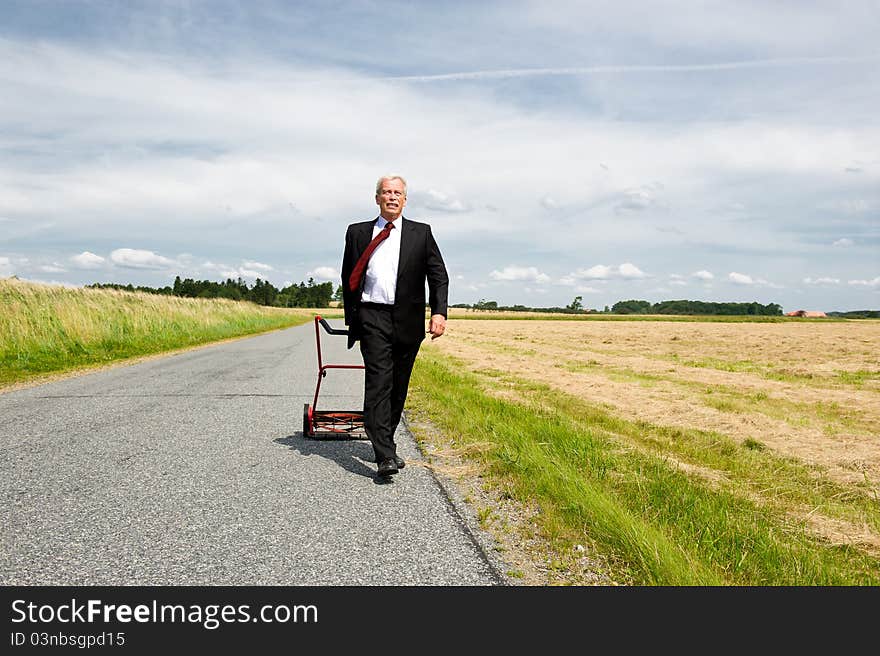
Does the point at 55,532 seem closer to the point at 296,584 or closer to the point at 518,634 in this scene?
the point at 296,584

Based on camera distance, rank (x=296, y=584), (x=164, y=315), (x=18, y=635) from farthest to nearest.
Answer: (x=164, y=315) < (x=296, y=584) < (x=18, y=635)

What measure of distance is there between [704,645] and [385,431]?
3.03 metres

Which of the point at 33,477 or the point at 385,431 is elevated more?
the point at 385,431

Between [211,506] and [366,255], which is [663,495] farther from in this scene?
[211,506]

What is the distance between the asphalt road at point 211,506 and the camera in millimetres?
3223

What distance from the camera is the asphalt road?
127 inches

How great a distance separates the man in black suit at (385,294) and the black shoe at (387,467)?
3cm

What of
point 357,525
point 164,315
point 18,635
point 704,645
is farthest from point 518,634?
point 164,315

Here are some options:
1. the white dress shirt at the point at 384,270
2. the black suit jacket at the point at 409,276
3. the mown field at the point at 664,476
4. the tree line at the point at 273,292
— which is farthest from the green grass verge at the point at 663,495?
the tree line at the point at 273,292

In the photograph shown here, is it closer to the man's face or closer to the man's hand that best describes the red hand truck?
the man's hand

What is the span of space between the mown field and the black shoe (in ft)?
1.88

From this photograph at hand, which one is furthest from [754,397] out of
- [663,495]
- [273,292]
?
[273,292]

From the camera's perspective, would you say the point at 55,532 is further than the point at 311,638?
Yes

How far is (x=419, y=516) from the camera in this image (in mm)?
4184
